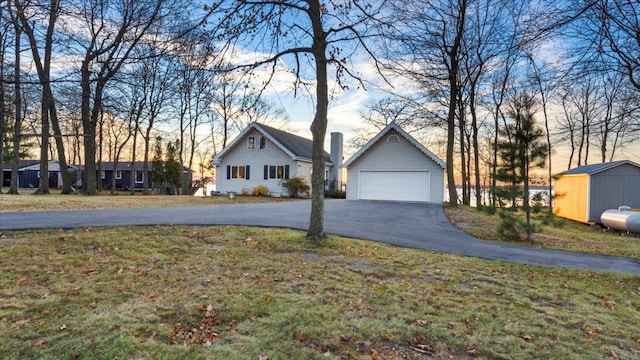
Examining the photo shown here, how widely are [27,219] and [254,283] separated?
321 inches

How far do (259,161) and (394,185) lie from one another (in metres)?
10.5

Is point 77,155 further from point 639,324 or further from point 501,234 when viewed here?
point 639,324

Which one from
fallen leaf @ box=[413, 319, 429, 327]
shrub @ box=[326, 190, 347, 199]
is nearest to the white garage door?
shrub @ box=[326, 190, 347, 199]

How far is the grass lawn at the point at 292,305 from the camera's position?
10.7 ft

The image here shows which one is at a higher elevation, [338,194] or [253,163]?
[253,163]

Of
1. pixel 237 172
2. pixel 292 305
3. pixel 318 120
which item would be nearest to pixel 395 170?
pixel 237 172

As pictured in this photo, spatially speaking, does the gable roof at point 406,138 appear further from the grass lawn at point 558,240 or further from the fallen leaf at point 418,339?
the fallen leaf at point 418,339

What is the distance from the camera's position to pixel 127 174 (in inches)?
1770

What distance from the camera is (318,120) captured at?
752cm

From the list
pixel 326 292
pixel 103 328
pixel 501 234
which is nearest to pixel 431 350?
pixel 326 292

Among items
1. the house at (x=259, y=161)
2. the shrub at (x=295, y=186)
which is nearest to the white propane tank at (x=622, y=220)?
the house at (x=259, y=161)

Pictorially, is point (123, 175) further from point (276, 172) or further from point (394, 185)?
point (394, 185)

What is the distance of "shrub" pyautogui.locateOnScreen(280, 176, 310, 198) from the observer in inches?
1013

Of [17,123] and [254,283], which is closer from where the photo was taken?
[254,283]
